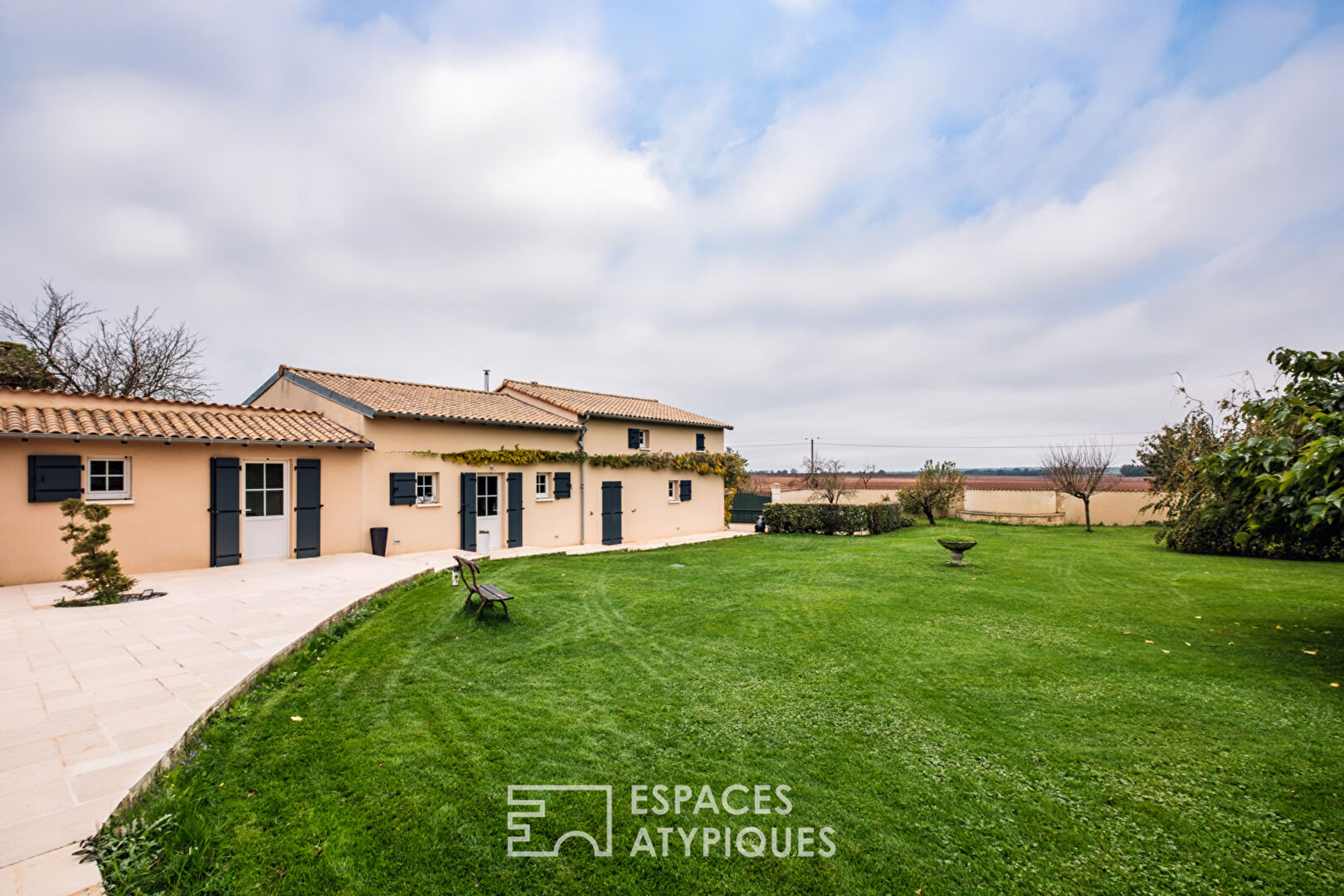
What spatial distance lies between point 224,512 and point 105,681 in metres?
6.99

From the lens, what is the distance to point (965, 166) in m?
12.8

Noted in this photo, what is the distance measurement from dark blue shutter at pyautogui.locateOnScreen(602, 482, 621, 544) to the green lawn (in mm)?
9056

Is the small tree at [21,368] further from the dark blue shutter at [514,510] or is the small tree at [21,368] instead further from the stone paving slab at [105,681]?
the dark blue shutter at [514,510]

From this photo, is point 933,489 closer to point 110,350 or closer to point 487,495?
point 487,495

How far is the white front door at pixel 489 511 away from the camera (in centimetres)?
1361

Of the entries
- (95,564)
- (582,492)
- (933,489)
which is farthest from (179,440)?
(933,489)

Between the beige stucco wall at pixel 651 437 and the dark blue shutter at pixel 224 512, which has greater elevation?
the beige stucco wall at pixel 651 437

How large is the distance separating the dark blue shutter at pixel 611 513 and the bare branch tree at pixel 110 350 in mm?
17822

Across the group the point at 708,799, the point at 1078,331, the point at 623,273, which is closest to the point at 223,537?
the point at 708,799

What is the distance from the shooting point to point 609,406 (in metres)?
18.7

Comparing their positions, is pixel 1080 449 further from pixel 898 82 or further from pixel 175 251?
pixel 175 251

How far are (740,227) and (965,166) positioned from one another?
19.1 ft

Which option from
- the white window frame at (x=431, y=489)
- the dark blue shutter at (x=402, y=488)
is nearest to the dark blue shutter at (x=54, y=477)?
the dark blue shutter at (x=402, y=488)

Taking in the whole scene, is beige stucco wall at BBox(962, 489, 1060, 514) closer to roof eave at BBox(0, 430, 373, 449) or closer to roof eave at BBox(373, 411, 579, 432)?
roof eave at BBox(373, 411, 579, 432)
